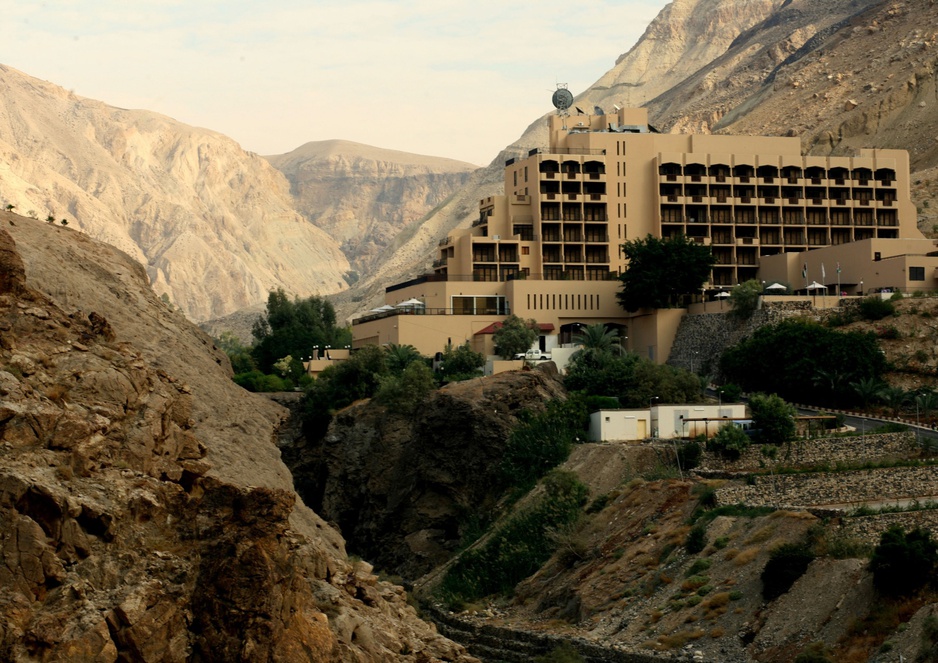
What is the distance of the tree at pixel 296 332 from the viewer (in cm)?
13062

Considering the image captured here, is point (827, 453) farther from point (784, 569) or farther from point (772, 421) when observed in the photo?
point (784, 569)

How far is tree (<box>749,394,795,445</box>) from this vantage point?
89375 mm

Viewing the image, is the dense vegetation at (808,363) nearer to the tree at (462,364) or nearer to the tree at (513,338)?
the tree at (513,338)

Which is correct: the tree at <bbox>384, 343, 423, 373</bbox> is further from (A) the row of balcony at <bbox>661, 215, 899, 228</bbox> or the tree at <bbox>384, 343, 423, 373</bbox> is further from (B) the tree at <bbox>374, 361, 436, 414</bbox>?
(A) the row of balcony at <bbox>661, 215, 899, 228</bbox>

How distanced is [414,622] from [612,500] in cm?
2328

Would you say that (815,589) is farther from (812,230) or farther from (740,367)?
(812,230)

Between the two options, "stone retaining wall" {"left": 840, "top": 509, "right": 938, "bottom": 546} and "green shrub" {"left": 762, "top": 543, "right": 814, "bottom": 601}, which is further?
"green shrub" {"left": 762, "top": 543, "right": 814, "bottom": 601}

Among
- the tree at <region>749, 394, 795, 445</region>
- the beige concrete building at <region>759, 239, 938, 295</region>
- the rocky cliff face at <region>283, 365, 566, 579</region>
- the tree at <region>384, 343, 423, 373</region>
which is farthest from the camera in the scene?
the tree at <region>384, 343, 423, 373</region>

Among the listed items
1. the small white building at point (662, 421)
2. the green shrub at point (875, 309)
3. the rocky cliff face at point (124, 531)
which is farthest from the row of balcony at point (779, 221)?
the rocky cliff face at point (124, 531)

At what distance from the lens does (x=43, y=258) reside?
3063 inches

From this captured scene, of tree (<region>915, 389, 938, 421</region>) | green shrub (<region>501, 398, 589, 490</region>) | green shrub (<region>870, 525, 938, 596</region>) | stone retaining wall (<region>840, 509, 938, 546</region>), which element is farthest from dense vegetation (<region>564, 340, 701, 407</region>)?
green shrub (<region>870, 525, 938, 596</region>)

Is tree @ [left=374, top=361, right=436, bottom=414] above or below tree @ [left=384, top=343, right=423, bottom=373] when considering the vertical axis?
below

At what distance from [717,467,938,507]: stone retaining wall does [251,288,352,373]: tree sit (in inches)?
2202

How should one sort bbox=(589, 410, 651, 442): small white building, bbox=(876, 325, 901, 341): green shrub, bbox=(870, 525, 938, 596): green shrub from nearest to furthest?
bbox=(870, 525, 938, 596): green shrub → bbox=(589, 410, 651, 442): small white building → bbox=(876, 325, 901, 341): green shrub
